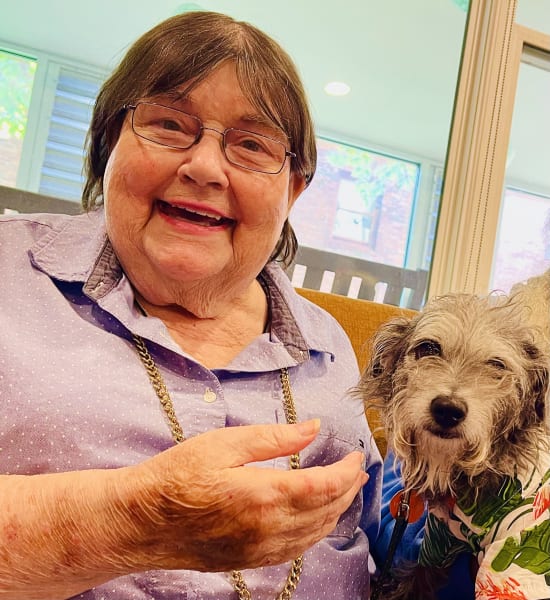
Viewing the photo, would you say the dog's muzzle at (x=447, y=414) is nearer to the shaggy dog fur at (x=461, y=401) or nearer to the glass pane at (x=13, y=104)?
the shaggy dog fur at (x=461, y=401)

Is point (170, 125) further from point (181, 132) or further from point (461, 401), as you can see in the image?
point (461, 401)

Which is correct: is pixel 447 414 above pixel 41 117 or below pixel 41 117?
below

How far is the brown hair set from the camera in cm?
121

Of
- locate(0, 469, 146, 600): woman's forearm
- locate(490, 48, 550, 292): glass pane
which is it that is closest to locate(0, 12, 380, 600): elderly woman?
locate(0, 469, 146, 600): woman's forearm

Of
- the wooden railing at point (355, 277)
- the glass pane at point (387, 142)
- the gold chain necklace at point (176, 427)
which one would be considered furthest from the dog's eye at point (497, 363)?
the glass pane at point (387, 142)

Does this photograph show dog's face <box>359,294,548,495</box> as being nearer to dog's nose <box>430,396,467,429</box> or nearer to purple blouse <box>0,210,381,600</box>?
dog's nose <box>430,396,467,429</box>

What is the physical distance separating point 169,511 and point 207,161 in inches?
28.0

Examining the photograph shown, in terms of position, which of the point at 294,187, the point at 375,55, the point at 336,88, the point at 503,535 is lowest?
the point at 503,535

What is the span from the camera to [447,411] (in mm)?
1195

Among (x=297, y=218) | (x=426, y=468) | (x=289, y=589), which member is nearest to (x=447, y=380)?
(x=426, y=468)

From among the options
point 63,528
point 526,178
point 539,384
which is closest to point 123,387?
point 63,528

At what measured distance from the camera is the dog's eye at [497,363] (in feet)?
4.26

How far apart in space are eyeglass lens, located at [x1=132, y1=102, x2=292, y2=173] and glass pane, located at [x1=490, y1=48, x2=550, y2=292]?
214cm

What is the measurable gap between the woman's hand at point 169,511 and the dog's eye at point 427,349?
0.64 metres
